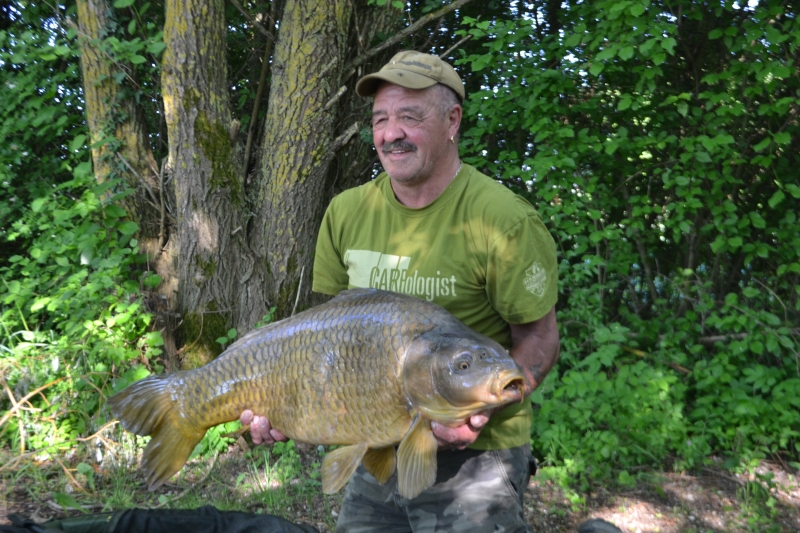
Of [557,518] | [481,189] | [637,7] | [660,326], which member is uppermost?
[637,7]

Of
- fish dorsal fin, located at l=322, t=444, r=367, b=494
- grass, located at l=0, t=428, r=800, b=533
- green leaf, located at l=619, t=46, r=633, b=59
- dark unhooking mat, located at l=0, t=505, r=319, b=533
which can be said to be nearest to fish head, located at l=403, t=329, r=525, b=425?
fish dorsal fin, located at l=322, t=444, r=367, b=494

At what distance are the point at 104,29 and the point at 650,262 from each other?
3734 mm

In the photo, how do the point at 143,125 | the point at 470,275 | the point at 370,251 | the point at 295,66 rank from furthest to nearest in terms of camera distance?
the point at 143,125 < the point at 295,66 < the point at 370,251 < the point at 470,275

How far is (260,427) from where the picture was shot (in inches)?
75.4

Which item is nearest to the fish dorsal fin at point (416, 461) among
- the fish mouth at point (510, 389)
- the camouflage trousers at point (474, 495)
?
the fish mouth at point (510, 389)

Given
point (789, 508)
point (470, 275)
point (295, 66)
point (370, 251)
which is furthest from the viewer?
point (295, 66)

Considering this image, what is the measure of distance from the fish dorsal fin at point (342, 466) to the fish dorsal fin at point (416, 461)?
0.50ft

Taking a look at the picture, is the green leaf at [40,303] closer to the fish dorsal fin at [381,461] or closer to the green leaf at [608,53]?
the fish dorsal fin at [381,461]

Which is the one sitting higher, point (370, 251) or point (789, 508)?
point (370, 251)

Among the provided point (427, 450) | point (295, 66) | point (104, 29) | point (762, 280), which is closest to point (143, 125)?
point (104, 29)

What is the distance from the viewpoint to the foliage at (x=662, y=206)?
12.0 ft

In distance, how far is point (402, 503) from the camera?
2.04 meters

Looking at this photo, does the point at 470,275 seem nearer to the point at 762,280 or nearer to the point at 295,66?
the point at 295,66

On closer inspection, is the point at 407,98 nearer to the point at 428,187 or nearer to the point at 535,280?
the point at 428,187
